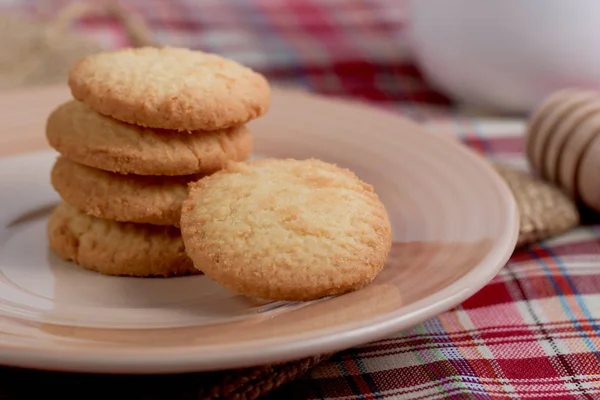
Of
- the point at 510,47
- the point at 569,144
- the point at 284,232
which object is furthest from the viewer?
the point at 510,47

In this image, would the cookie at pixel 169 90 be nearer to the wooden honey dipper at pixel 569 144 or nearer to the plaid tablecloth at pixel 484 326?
the plaid tablecloth at pixel 484 326

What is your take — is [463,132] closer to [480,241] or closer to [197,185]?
[480,241]

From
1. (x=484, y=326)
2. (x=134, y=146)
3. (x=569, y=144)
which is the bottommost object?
(x=484, y=326)

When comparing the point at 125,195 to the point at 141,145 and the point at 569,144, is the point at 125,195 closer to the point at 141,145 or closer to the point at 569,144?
the point at 141,145

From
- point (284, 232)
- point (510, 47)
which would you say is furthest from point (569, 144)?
point (284, 232)

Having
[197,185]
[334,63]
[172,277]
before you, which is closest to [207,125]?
[197,185]

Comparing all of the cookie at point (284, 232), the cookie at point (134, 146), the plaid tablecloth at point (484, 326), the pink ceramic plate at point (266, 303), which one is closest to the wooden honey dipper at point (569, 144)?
the plaid tablecloth at point (484, 326)

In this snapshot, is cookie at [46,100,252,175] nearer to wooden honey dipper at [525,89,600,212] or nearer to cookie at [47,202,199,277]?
cookie at [47,202,199,277]
